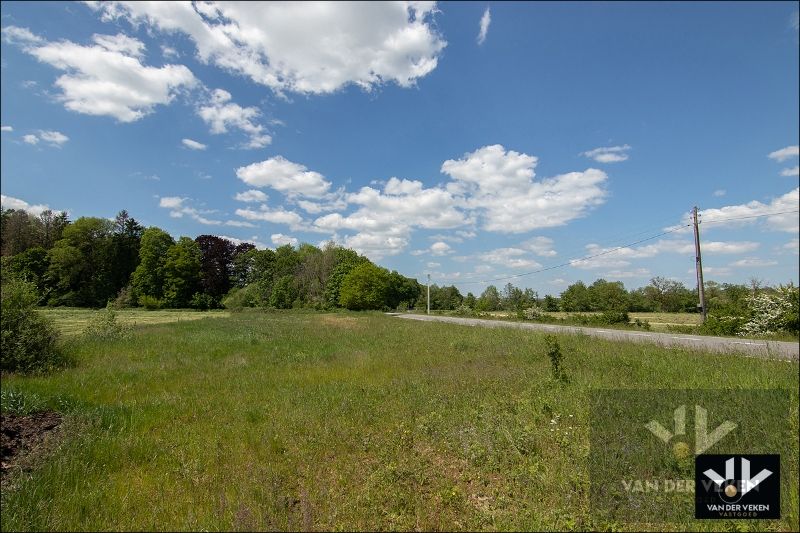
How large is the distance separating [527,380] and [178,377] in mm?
10541

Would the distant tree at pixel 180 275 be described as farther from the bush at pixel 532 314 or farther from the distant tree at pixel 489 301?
the bush at pixel 532 314

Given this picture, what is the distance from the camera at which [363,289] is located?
2726 inches

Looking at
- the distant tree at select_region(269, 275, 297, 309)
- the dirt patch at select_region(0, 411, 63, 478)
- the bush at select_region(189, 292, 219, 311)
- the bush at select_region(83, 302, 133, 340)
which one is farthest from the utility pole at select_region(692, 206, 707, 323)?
the bush at select_region(189, 292, 219, 311)

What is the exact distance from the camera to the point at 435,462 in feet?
17.4

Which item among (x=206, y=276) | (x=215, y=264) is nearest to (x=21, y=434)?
(x=206, y=276)

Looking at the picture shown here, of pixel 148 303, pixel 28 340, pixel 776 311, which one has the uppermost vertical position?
pixel 776 311

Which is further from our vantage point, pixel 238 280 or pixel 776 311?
pixel 238 280

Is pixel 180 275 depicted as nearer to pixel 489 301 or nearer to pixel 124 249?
pixel 124 249

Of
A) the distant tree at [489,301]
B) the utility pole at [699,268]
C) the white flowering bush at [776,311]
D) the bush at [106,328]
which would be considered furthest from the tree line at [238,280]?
the white flowering bush at [776,311]

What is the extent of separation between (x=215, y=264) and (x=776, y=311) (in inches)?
3388

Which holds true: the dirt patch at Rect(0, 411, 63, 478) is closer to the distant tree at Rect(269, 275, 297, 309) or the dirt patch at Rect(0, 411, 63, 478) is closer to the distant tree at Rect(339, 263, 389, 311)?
the distant tree at Rect(339, 263, 389, 311)

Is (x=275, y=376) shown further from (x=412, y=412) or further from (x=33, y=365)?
(x=33, y=365)

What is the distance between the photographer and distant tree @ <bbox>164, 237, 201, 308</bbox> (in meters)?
67.9

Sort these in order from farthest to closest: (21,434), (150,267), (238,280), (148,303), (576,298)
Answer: (238,280), (150,267), (148,303), (576,298), (21,434)
